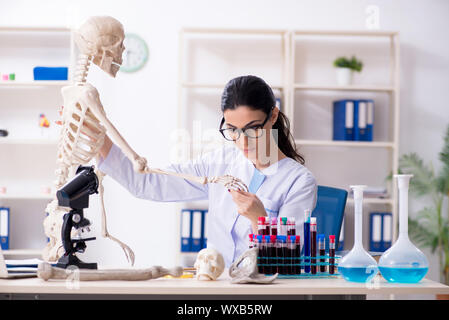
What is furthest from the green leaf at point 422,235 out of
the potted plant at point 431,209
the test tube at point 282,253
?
the test tube at point 282,253

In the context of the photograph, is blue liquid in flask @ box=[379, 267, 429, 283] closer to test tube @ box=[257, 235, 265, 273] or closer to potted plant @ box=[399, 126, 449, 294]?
test tube @ box=[257, 235, 265, 273]

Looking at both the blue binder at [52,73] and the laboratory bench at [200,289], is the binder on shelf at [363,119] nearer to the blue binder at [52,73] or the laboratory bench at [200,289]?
the blue binder at [52,73]

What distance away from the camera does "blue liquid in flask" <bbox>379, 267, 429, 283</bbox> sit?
1.40m

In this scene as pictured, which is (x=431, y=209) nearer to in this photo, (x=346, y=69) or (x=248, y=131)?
(x=346, y=69)

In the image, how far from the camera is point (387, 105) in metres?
4.27

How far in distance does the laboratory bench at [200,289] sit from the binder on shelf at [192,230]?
8.13 ft

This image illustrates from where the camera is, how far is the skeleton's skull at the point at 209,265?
1429mm

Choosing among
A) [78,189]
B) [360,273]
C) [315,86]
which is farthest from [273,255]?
[315,86]

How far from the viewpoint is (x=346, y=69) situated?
4008 millimetres

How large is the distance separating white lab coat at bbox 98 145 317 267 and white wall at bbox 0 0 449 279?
210cm

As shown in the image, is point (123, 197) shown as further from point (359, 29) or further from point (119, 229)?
point (359, 29)

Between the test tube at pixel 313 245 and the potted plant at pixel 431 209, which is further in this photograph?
the potted plant at pixel 431 209

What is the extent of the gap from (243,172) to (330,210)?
1.34 ft

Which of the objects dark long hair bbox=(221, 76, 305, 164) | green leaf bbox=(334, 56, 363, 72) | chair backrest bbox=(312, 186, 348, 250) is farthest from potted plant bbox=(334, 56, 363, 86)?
dark long hair bbox=(221, 76, 305, 164)
